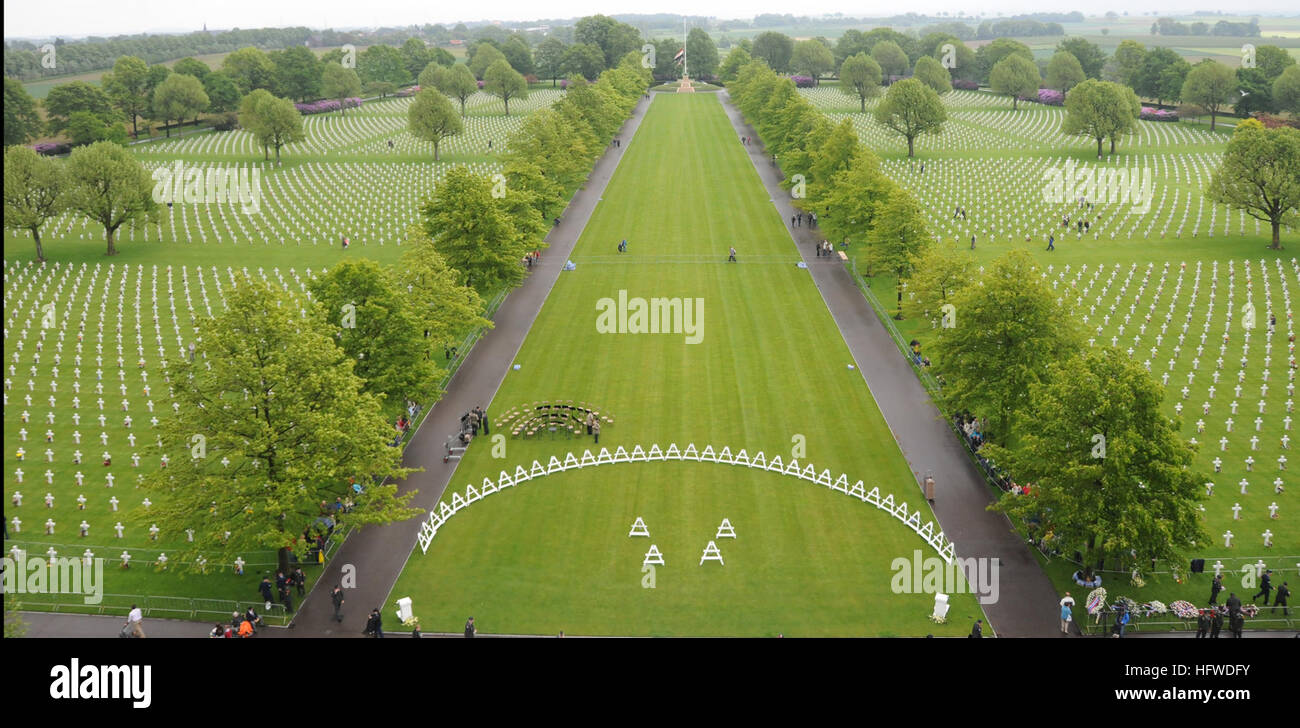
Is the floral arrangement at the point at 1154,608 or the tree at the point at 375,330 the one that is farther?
the tree at the point at 375,330

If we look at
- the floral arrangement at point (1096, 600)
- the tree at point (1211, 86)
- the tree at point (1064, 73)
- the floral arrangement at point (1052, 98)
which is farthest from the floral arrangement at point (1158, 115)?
the floral arrangement at point (1096, 600)

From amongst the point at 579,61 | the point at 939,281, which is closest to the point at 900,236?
the point at 939,281

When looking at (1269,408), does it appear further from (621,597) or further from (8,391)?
(8,391)

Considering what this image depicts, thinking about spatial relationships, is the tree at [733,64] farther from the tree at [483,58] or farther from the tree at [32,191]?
the tree at [32,191]

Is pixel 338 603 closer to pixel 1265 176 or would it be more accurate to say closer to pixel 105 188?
pixel 105 188

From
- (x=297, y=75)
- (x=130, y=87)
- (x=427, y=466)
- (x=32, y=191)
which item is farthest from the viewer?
(x=297, y=75)

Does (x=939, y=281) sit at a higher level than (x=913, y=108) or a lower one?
lower
